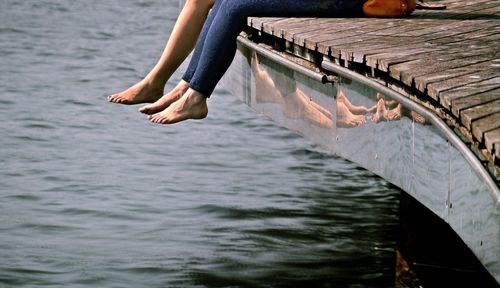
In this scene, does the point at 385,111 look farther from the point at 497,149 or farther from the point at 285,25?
the point at 285,25

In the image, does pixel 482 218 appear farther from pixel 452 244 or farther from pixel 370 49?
pixel 452 244

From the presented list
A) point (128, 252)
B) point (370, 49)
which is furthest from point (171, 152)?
point (370, 49)

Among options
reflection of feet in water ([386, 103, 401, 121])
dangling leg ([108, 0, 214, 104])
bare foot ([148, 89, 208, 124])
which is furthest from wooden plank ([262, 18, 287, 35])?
reflection of feet in water ([386, 103, 401, 121])

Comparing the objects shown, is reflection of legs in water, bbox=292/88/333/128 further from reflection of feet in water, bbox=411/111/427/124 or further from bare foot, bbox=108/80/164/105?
reflection of feet in water, bbox=411/111/427/124

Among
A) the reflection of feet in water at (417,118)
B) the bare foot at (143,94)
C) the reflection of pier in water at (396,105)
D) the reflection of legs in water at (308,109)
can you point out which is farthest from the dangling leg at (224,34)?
the reflection of feet in water at (417,118)

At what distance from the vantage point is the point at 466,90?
14.8ft

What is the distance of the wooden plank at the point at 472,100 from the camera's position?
14.0 feet

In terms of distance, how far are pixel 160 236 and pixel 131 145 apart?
149 inches

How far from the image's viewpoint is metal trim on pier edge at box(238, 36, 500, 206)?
12.8 ft

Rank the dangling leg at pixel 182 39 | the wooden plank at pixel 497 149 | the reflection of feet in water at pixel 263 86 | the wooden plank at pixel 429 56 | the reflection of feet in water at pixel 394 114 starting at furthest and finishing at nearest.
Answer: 1. the dangling leg at pixel 182 39
2. the reflection of feet in water at pixel 263 86
3. the wooden plank at pixel 429 56
4. the reflection of feet in water at pixel 394 114
5. the wooden plank at pixel 497 149

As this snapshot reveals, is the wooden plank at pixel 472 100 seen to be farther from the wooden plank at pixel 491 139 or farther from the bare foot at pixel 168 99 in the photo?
the bare foot at pixel 168 99

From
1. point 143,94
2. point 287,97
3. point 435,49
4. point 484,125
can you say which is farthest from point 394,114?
point 143,94

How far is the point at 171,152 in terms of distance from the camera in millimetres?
13367

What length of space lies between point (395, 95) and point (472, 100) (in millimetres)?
509
